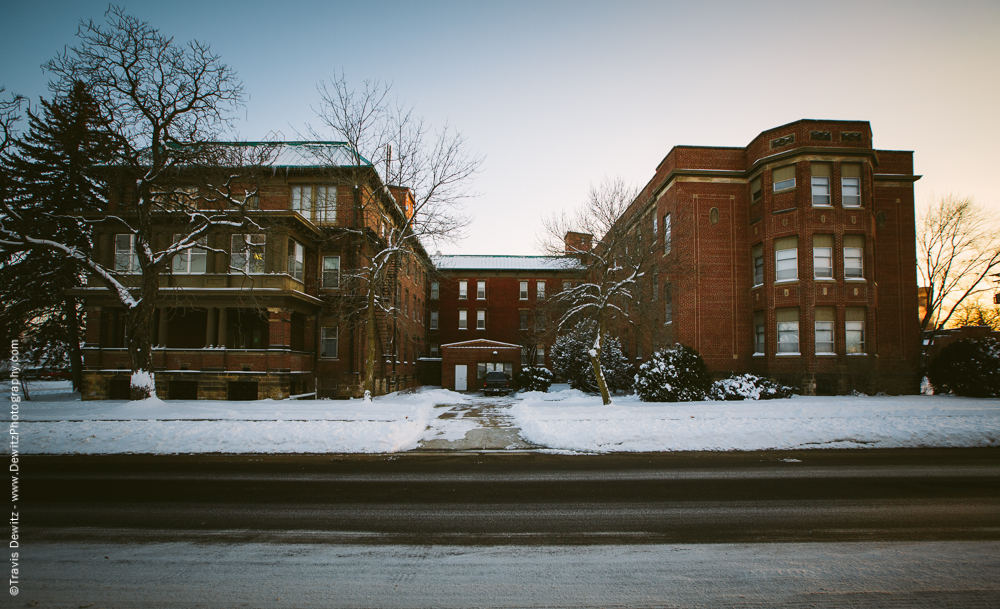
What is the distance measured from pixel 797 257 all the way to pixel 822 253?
46.2 inches

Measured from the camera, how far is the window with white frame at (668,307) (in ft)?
97.2

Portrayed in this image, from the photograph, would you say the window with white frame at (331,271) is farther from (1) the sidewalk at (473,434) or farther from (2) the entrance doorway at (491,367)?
(2) the entrance doorway at (491,367)

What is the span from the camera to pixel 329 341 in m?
29.6

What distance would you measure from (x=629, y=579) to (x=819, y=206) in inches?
1056

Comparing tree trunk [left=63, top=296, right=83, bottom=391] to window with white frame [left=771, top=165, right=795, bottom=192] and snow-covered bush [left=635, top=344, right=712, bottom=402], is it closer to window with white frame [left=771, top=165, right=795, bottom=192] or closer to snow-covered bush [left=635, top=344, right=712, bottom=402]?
snow-covered bush [left=635, top=344, right=712, bottom=402]

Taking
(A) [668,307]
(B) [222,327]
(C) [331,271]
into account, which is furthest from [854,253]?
(B) [222,327]

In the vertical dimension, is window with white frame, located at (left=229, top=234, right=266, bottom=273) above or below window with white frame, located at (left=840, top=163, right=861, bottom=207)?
below

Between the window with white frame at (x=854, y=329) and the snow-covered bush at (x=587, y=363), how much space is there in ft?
36.4

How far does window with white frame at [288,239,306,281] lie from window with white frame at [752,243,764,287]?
25.0 metres

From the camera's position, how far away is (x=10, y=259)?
28.6m

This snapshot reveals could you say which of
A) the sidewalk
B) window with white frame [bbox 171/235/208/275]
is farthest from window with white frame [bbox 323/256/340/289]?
the sidewalk

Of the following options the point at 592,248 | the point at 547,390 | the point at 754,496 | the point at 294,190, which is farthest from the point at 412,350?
the point at 754,496

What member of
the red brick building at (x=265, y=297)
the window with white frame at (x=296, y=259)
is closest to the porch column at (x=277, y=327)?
the red brick building at (x=265, y=297)

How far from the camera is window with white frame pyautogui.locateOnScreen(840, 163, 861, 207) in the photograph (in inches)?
1008
